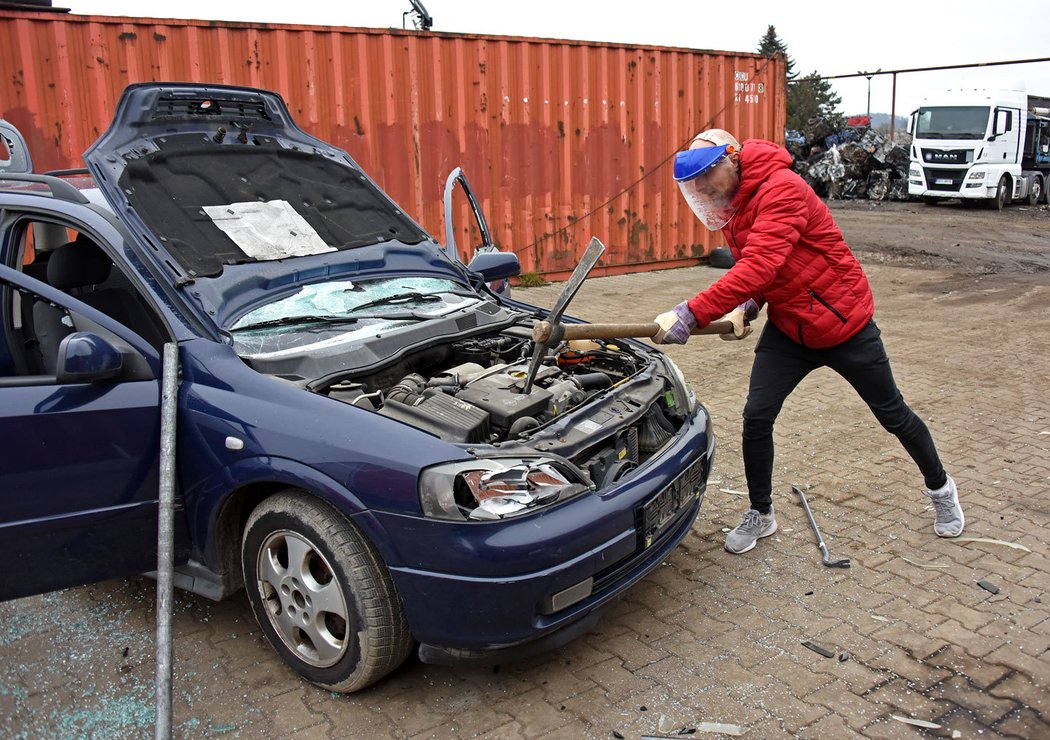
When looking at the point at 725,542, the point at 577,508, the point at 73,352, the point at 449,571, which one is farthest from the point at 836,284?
the point at 73,352

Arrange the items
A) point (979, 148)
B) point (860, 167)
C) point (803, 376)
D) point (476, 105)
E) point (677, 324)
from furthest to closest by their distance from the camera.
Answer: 1. point (860, 167)
2. point (979, 148)
3. point (476, 105)
4. point (803, 376)
5. point (677, 324)

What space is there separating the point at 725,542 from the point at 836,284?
131 centimetres

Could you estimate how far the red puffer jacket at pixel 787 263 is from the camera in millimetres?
3461

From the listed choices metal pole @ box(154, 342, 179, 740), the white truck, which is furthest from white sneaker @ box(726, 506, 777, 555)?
the white truck

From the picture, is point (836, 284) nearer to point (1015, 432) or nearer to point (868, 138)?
point (1015, 432)

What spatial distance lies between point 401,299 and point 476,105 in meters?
7.16

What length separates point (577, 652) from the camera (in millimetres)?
3246

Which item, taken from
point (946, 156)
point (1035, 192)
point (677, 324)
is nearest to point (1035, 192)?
point (1035, 192)

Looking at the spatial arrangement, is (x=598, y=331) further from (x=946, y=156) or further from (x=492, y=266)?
(x=946, y=156)

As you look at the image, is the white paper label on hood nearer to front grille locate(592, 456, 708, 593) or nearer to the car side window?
the car side window

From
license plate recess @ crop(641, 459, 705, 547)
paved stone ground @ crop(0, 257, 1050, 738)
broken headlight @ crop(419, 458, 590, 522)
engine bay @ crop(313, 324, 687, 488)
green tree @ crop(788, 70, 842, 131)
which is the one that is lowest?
paved stone ground @ crop(0, 257, 1050, 738)

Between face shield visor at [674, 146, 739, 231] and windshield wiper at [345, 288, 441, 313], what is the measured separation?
1271mm

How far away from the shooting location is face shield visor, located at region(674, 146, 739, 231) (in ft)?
11.5

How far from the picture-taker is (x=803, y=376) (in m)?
3.87
